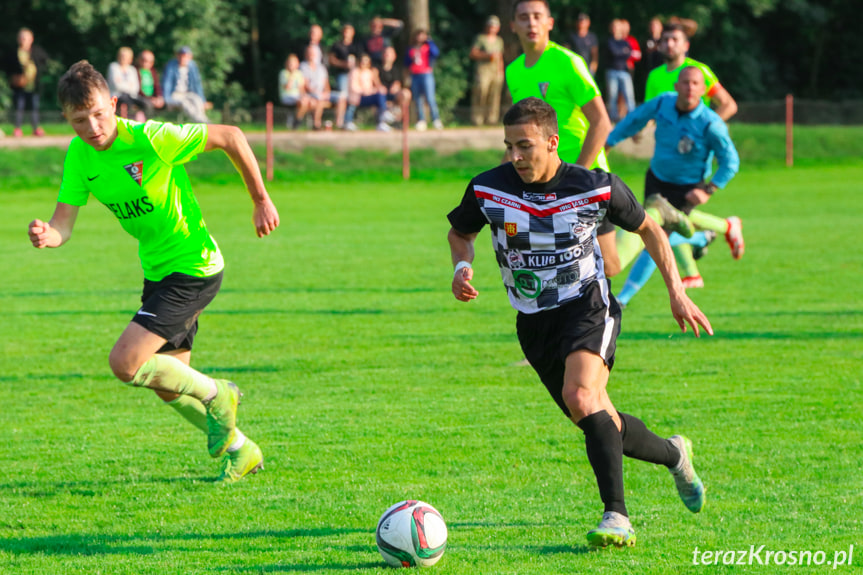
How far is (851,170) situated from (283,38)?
56.2 feet

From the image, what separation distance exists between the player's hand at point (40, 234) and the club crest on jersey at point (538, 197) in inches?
87.2

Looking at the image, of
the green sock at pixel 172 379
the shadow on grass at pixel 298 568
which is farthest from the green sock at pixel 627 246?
the shadow on grass at pixel 298 568

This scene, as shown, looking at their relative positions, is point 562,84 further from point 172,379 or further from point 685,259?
point 685,259

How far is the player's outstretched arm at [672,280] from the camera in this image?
458cm

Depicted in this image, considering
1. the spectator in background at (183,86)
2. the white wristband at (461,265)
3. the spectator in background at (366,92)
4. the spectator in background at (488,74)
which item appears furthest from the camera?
the spectator in background at (488,74)

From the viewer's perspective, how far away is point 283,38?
115 ft

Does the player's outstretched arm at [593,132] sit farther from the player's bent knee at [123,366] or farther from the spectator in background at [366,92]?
the spectator in background at [366,92]

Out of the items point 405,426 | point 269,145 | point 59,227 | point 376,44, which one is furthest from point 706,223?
point 376,44

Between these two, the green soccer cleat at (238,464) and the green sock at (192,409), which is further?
the green sock at (192,409)

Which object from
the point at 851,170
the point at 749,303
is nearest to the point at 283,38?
the point at 851,170

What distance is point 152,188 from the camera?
548 centimetres

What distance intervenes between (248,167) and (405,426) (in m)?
1.81

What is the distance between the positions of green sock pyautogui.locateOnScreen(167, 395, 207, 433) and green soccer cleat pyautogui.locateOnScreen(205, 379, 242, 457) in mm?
165

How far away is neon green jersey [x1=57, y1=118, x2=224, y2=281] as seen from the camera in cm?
545
